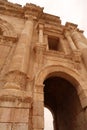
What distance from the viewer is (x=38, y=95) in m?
6.07

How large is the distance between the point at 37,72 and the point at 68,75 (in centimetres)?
175

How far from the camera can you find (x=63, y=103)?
10.4m

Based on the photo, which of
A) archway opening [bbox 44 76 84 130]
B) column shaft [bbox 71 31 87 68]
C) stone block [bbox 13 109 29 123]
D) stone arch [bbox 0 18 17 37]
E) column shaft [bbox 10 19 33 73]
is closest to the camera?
stone block [bbox 13 109 29 123]

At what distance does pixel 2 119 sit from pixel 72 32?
927 centimetres

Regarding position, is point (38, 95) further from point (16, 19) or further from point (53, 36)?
point (16, 19)

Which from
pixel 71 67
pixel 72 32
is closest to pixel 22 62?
pixel 71 67

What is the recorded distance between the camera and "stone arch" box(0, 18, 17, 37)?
9344 millimetres

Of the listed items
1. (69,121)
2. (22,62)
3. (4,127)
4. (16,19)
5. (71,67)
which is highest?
(16,19)

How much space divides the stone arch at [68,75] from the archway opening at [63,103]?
3.07 ft

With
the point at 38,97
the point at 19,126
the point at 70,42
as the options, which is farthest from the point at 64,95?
the point at 19,126

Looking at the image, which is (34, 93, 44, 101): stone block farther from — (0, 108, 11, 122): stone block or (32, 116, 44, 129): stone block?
(0, 108, 11, 122): stone block

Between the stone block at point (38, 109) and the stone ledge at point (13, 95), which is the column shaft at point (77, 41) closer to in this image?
the stone block at point (38, 109)

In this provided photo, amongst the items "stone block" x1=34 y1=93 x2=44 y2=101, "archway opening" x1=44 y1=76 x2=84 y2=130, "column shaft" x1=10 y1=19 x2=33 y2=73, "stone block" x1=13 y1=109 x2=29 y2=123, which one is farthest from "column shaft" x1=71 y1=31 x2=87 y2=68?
"stone block" x1=13 y1=109 x2=29 y2=123

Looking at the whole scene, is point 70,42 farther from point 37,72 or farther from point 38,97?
point 38,97
